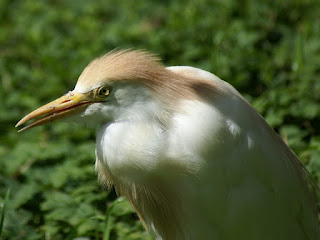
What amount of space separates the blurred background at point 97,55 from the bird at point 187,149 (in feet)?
1.62

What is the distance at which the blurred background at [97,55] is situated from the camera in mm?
3449

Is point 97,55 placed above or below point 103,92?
below

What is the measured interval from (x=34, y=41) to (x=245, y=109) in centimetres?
333

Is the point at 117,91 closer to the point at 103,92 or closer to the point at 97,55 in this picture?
the point at 103,92

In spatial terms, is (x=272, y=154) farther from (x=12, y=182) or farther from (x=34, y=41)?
(x=34, y=41)

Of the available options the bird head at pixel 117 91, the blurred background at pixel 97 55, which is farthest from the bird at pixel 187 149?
the blurred background at pixel 97 55

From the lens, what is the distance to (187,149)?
2584 millimetres

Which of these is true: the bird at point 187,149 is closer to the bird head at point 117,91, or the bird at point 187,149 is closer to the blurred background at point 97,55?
the bird head at point 117,91

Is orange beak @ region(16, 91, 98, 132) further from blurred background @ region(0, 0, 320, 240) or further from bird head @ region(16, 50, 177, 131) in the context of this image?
blurred background @ region(0, 0, 320, 240)

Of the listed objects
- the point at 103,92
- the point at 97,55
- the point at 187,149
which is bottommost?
the point at 97,55

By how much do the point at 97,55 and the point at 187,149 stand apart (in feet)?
9.15

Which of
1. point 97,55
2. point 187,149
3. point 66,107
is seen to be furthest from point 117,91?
point 97,55

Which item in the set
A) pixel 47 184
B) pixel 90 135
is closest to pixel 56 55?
pixel 90 135

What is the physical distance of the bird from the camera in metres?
2.57
